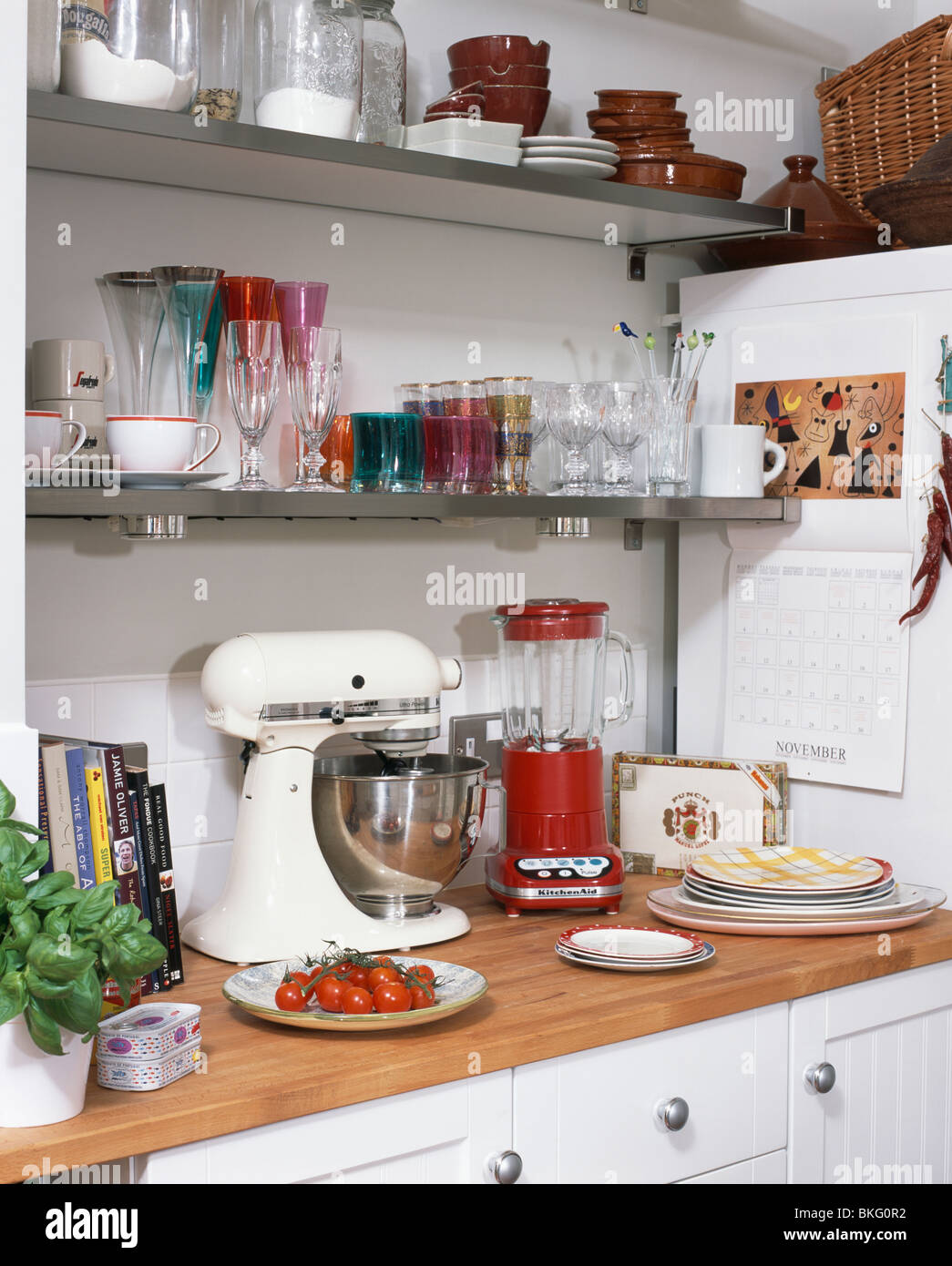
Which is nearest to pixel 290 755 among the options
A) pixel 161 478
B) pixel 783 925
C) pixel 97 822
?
pixel 97 822

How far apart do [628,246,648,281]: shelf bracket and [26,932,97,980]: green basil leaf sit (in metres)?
1.65

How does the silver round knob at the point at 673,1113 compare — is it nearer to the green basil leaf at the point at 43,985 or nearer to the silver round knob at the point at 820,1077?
the silver round knob at the point at 820,1077

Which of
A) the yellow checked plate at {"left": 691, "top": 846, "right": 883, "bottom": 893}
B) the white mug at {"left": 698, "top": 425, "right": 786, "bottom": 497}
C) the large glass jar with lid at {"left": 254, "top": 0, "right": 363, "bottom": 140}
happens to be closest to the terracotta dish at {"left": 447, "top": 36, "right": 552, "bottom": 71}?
the large glass jar with lid at {"left": 254, "top": 0, "right": 363, "bottom": 140}

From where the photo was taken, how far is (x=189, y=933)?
6.16 ft

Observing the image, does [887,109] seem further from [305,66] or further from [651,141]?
[305,66]

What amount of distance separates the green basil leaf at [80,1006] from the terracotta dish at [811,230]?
Result: 5.48 ft

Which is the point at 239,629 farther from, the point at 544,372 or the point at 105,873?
the point at 544,372

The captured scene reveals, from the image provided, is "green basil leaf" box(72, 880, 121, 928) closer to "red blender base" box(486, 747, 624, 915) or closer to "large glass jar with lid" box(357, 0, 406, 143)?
"red blender base" box(486, 747, 624, 915)

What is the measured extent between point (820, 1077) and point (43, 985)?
105cm

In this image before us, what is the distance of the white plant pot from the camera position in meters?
1.30

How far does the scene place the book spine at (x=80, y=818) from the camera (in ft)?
5.24

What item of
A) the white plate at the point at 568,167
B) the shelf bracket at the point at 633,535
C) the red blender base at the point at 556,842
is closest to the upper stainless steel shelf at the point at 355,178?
the white plate at the point at 568,167
